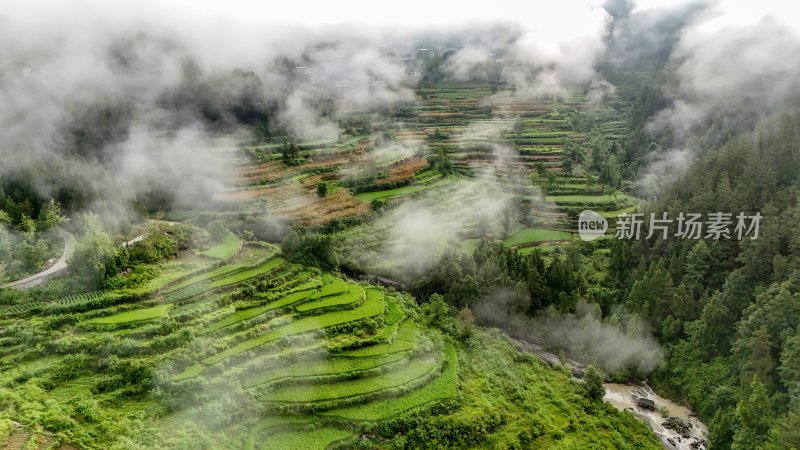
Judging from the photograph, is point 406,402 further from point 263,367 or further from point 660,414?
point 660,414

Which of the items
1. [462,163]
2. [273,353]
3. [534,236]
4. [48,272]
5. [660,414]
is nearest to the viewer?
[273,353]

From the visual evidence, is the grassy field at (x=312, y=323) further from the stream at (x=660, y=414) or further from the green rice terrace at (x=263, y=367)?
the stream at (x=660, y=414)

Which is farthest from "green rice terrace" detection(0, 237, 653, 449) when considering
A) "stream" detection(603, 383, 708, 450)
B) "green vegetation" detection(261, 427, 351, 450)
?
"stream" detection(603, 383, 708, 450)

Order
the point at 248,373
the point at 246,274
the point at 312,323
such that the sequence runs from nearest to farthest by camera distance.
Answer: the point at 248,373, the point at 312,323, the point at 246,274

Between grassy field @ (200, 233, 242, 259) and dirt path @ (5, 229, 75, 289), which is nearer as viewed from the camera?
dirt path @ (5, 229, 75, 289)

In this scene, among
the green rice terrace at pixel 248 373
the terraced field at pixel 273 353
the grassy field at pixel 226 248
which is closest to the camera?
the green rice terrace at pixel 248 373

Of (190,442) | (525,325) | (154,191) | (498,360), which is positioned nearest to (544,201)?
(525,325)

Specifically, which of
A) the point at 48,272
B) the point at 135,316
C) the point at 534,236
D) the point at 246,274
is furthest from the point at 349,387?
the point at 534,236

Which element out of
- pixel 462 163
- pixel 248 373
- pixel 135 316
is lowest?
pixel 248 373

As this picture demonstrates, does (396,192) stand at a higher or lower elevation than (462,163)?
lower

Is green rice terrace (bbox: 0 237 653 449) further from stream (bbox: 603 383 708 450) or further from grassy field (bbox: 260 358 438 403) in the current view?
stream (bbox: 603 383 708 450)

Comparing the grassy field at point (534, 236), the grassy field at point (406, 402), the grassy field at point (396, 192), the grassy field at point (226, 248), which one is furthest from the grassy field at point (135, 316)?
the grassy field at point (534, 236)

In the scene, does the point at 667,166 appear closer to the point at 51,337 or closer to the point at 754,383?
the point at 754,383
